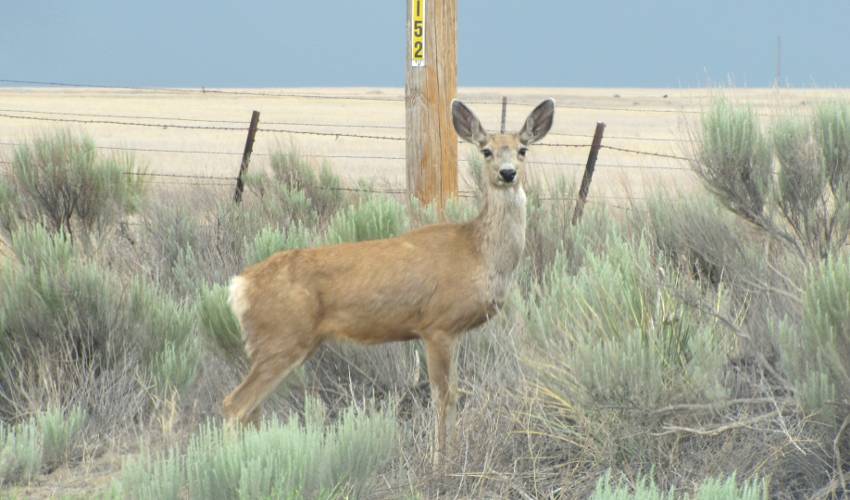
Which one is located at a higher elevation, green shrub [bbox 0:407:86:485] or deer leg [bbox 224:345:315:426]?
deer leg [bbox 224:345:315:426]

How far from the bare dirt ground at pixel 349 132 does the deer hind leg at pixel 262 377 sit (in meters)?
2.92

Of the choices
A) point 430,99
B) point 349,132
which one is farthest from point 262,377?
point 349,132

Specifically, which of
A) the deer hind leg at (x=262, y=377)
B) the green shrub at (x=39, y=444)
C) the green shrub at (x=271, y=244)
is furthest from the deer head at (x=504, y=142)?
the green shrub at (x=39, y=444)

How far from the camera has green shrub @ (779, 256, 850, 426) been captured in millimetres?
5285

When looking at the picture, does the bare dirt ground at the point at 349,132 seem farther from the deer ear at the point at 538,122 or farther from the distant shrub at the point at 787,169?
the deer ear at the point at 538,122

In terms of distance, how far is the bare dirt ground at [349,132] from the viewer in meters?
13.8

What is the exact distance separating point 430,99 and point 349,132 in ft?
108

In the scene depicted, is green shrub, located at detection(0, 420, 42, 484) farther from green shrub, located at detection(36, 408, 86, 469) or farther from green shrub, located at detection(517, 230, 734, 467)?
green shrub, located at detection(517, 230, 734, 467)

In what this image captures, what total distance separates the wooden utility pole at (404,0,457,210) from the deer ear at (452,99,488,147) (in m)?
3.73

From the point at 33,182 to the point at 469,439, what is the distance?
6990 millimetres

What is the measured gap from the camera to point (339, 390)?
7.46 meters

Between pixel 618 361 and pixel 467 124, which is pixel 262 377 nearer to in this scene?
pixel 467 124
